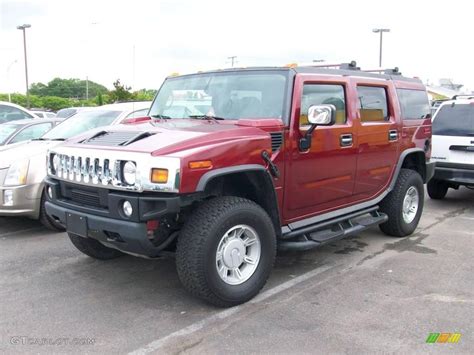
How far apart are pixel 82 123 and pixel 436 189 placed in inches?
238

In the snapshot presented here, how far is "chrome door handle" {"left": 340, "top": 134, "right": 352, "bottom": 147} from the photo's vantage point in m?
4.88

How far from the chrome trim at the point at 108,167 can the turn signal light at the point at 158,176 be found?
0.08 ft

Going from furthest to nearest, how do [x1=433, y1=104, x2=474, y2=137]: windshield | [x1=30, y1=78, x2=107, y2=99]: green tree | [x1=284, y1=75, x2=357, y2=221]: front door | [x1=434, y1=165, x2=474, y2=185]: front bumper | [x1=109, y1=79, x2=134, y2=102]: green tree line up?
1. [x1=30, y1=78, x2=107, y2=99]: green tree
2. [x1=109, y1=79, x2=134, y2=102]: green tree
3. [x1=433, y1=104, x2=474, y2=137]: windshield
4. [x1=434, y1=165, x2=474, y2=185]: front bumper
5. [x1=284, y1=75, x2=357, y2=221]: front door

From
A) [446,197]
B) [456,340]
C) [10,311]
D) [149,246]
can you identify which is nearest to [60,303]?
[10,311]

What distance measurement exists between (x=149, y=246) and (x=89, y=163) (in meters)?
0.84

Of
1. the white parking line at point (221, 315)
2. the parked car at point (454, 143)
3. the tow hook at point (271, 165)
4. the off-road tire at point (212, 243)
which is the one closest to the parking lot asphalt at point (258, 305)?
the white parking line at point (221, 315)

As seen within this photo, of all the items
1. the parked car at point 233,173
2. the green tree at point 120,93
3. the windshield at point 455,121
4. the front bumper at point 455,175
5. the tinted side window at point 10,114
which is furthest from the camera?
the green tree at point 120,93

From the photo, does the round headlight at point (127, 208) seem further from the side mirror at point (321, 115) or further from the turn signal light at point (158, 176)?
the side mirror at point (321, 115)

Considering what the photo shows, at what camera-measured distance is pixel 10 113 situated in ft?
34.5

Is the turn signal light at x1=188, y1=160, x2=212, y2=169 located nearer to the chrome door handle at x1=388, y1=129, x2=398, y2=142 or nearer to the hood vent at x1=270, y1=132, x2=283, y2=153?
the hood vent at x1=270, y1=132, x2=283, y2=153

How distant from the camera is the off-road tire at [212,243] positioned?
363 cm

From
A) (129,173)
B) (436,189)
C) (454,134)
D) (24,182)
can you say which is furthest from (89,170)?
(436,189)

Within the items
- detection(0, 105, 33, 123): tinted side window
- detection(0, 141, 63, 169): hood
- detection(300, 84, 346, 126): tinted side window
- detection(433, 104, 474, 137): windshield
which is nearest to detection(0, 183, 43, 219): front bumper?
detection(0, 141, 63, 169): hood

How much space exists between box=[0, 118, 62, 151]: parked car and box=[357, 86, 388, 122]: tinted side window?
521cm
